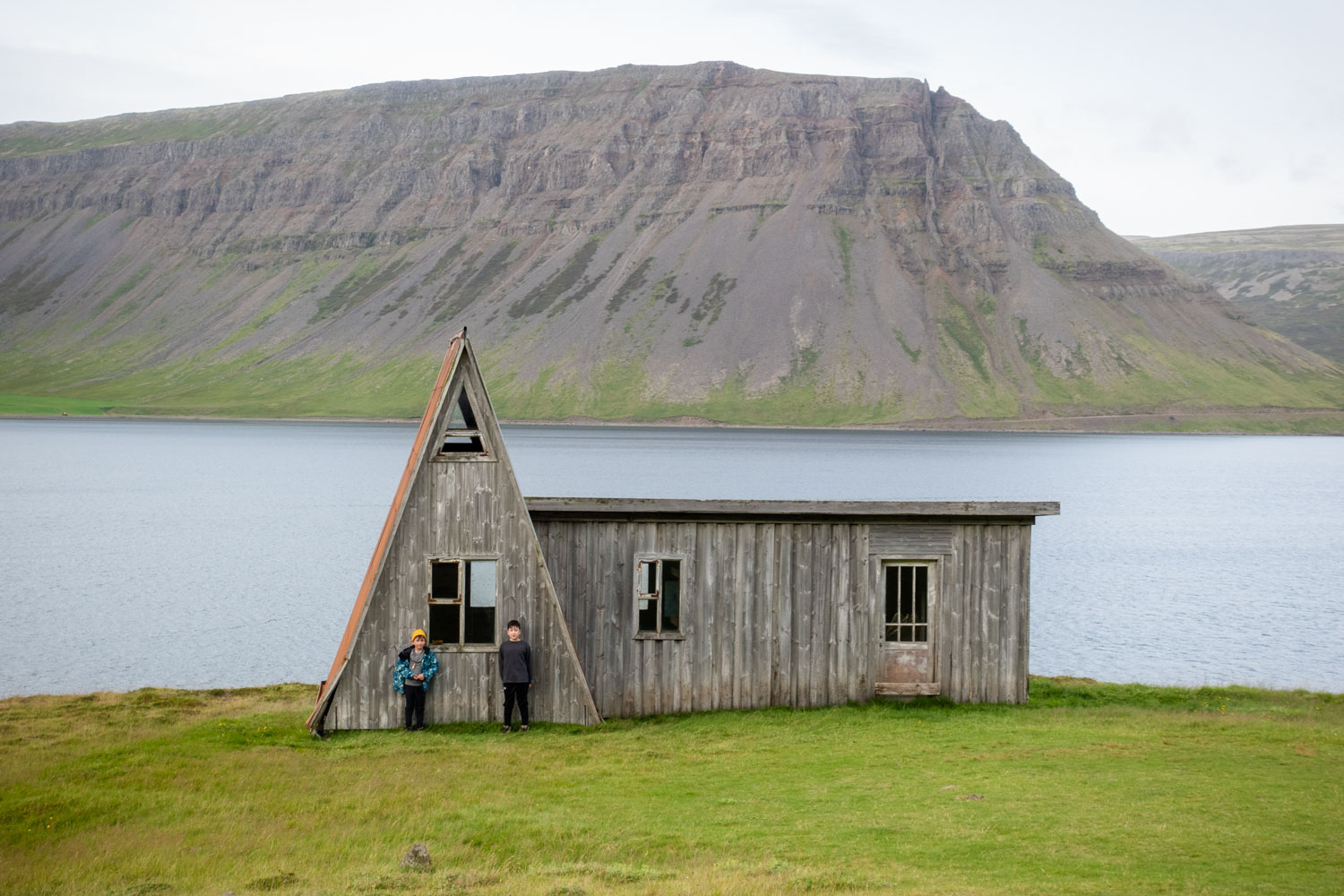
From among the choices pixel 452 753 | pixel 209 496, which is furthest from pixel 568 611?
pixel 209 496

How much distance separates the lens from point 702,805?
50.1 ft

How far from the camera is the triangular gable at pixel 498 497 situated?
20297mm

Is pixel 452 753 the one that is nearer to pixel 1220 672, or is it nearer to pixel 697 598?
pixel 697 598

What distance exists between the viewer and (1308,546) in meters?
75.8

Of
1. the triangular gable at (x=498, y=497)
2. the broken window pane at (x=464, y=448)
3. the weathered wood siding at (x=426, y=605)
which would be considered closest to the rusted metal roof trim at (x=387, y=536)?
the triangular gable at (x=498, y=497)

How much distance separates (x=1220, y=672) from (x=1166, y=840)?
27.9 metres

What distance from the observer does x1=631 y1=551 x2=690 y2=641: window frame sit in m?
21.6

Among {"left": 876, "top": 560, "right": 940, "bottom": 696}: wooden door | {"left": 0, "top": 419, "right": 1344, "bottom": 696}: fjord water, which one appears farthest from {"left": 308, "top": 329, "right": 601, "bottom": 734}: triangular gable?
{"left": 0, "top": 419, "right": 1344, "bottom": 696}: fjord water

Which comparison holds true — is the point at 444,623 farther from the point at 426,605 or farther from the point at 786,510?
the point at 786,510

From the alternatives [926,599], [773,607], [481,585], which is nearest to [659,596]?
[773,607]

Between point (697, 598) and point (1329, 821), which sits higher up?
point (697, 598)

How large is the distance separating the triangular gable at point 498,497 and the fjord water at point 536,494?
16.4 m

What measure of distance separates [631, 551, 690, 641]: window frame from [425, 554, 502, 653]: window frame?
258cm

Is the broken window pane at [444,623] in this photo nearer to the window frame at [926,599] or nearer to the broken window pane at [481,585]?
the broken window pane at [481,585]
